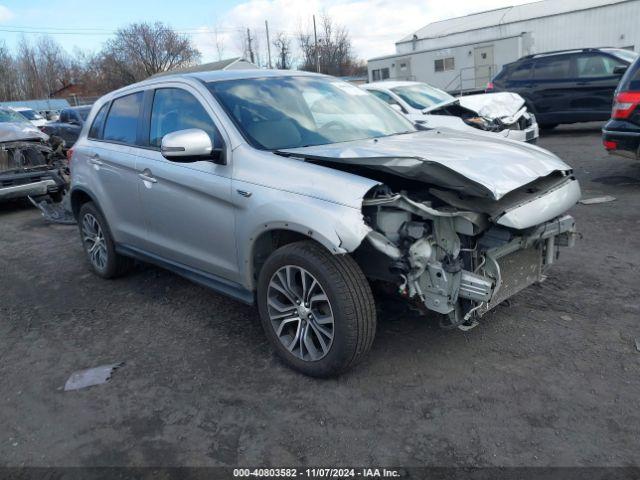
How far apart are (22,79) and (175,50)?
26066 millimetres

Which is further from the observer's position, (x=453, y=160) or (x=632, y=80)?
(x=632, y=80)

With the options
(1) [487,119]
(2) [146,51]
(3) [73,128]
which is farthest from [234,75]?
(2) [146,51]

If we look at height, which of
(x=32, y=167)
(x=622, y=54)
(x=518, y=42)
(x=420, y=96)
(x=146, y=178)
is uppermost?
(x=518, y=42)

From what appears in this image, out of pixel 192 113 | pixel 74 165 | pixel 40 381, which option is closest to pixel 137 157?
pixel 192 113

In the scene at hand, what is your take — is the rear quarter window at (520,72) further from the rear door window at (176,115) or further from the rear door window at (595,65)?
the rear door window at (176,115)

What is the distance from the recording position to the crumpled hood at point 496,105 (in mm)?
8789

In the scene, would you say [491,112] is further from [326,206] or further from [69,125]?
[69,125]

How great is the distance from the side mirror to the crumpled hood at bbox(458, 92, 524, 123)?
6308 mm

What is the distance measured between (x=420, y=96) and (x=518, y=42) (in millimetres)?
15159

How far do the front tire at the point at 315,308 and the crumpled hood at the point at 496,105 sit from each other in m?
6.39

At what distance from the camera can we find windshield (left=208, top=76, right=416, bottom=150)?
3.71m

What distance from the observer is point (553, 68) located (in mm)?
12547

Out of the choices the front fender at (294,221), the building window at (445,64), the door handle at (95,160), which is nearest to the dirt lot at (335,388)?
the front fender at (294,221)

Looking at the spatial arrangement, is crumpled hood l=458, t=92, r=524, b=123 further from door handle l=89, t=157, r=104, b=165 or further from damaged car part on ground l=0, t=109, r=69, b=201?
damaged car part on ground l=0, t=109, r=69, b=201
